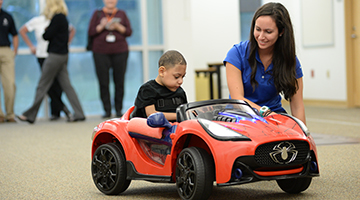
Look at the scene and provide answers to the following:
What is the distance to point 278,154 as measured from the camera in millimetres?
2023

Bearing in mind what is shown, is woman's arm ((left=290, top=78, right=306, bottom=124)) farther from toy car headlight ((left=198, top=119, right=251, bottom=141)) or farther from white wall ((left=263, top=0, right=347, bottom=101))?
white wall ((left=263, top=0, right=347, bottom=101))

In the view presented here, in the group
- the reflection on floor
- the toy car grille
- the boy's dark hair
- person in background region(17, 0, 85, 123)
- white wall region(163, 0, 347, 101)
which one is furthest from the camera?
white wall region(163, 0, 347, 101)

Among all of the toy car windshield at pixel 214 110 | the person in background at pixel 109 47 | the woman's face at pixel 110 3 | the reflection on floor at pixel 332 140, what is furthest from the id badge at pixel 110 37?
the toy car windshield at pixel 214 110

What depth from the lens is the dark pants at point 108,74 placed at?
772 cm

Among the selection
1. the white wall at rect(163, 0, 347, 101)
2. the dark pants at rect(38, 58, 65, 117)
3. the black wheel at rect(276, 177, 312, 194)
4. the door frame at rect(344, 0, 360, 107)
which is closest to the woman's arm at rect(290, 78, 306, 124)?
the black wheel at rect(276, 177, 312, 194)

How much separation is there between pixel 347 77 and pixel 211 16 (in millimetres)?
3219

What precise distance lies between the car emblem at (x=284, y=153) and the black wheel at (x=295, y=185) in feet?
1.11

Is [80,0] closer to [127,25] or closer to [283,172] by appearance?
[127,25]

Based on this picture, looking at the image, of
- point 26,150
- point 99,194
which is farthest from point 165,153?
point 26,150

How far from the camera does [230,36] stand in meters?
10.8

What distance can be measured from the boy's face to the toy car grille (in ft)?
2.25

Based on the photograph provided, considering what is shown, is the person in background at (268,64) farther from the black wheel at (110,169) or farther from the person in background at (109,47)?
the person in background at (109,47)

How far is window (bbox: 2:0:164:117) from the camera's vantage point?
7.99 m

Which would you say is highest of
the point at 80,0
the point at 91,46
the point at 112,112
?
the point at 80,0
